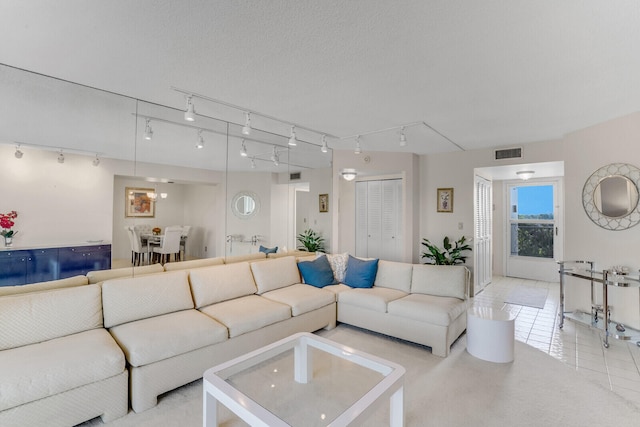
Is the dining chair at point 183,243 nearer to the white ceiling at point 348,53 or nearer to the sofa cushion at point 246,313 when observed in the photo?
the sofa cushion at point 246,313

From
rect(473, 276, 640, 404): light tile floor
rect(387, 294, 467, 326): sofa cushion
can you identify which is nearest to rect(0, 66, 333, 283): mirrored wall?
rect(387, 294, 467, 326): sofa cushion

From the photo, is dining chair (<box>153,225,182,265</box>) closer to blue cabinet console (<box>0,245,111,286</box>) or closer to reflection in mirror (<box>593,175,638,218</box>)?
blue cabinet console (<box>0,245,111,286</box>)

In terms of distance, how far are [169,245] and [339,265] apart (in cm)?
217

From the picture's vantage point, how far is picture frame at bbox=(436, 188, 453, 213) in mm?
5160

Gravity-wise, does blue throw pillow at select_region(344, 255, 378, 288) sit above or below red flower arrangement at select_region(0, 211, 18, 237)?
below

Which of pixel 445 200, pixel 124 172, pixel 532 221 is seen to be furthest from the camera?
pixel 532 221

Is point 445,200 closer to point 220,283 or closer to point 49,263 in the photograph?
point 220,283

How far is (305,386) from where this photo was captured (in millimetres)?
2199

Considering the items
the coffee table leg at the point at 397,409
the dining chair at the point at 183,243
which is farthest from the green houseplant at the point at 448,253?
the dining chair at the point at 183,243

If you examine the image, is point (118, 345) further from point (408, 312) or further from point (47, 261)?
point (408, 312)

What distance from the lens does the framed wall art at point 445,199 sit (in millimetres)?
5160

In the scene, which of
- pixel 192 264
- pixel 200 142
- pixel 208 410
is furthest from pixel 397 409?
pixel 200 142

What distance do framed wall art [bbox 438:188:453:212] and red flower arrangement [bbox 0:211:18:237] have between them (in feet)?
17.8

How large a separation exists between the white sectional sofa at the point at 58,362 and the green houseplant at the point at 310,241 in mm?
3003
